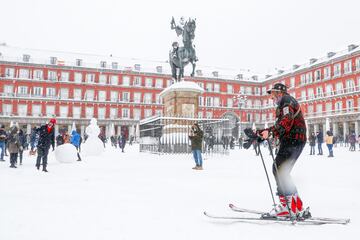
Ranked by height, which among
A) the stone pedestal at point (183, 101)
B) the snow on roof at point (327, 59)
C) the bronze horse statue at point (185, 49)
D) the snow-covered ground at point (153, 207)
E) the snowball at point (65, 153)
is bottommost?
the snow-covered ground at point (153, 207)

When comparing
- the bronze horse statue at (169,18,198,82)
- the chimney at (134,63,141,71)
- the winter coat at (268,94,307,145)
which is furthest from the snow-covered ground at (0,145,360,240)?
the chimney at (134,63,141,71)

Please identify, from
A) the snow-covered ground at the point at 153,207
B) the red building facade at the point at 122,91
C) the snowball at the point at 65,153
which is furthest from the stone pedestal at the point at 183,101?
the red building facade at the point at 122,91

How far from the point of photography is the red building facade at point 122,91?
42.8 m

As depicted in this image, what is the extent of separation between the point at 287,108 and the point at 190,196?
6.92 ft

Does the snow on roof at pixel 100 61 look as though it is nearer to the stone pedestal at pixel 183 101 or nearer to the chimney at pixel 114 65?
the chimney at pixel 114 65

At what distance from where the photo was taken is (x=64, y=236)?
279cm

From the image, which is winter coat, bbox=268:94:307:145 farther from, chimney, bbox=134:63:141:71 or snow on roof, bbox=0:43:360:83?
chimney, bbox=134:63:141:71

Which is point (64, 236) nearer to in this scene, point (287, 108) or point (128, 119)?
point (287, 108)

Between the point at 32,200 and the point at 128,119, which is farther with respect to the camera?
the point at 128,119

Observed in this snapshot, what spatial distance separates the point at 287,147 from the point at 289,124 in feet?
0.85

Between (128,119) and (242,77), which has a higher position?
(242,77)

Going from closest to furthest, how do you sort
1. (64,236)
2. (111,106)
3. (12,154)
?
(64,236)
(12,154)
(111,106)

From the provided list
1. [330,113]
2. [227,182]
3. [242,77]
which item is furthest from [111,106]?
[227,182]

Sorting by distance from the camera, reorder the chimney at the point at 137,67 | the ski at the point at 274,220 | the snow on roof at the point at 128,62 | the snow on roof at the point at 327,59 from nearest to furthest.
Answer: the ski at the point at 274,220 → the snow on roof at the point at 327,59 → the snow on roof at the point at 128,62 → the chimney at the point at 137,67
